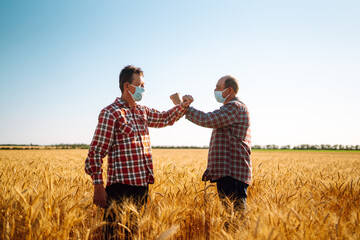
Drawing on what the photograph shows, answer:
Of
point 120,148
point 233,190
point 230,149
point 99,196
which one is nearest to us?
point 99,196

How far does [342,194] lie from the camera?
395 centimetres

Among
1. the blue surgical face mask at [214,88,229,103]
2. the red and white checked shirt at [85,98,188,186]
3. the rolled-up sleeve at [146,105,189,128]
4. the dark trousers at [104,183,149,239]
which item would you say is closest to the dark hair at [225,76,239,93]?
the blue surgical face mask at [214,88,229,103]

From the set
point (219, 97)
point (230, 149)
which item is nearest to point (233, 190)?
point (230, 149)

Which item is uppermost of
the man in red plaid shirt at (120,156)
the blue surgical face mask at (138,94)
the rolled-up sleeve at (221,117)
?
the blue surgical face mask at (138,94)

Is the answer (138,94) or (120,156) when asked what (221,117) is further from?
(120,156)

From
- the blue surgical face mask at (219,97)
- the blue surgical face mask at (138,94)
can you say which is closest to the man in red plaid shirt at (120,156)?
the blue surgical face mask at (138,94)

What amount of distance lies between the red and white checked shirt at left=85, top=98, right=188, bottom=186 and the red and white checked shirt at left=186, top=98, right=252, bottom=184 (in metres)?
0.81

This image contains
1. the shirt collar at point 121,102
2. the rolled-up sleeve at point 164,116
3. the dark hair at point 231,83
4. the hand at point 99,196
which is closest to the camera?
the hand at point 99,196

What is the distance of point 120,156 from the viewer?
2.19m

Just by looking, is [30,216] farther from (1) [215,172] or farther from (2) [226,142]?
(2) [226,142]

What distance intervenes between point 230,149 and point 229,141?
4.0 inches

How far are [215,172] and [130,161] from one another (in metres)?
1.10

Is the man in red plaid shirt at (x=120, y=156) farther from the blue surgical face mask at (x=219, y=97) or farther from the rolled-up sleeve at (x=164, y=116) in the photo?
the blue surgical face mask at (x=219, y=97)

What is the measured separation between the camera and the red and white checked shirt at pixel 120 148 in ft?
6.98
